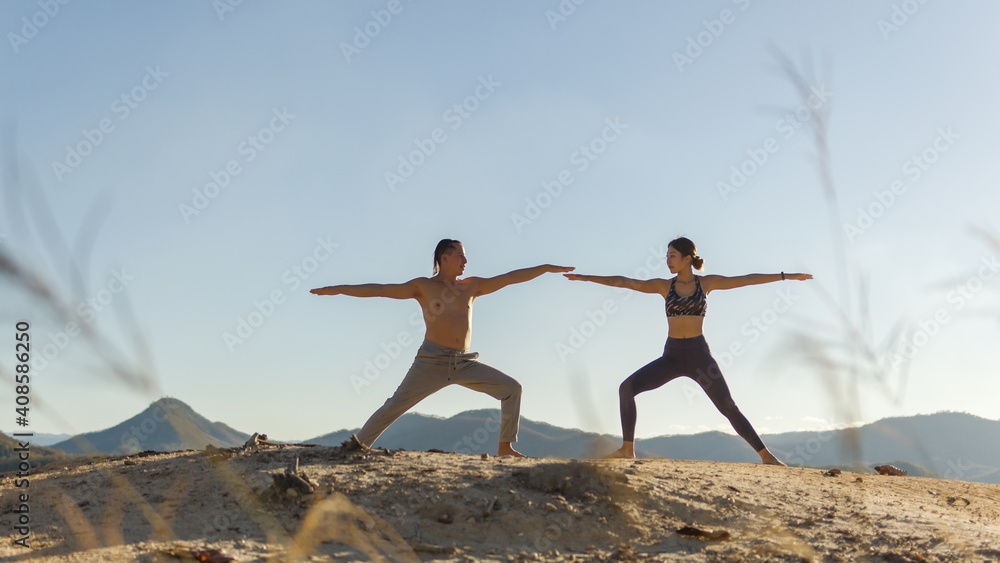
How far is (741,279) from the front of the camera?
8.83 metres

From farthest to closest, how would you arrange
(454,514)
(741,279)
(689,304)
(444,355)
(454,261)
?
(741,279), (689,304), (454,261), (444,355), (454,514)

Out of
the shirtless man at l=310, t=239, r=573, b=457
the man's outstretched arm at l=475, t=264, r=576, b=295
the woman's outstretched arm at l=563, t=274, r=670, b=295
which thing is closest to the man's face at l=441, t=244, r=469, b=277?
the shirtless man at l=310, t=239, r=573, b=457

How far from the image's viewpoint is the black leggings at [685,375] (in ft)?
27.2

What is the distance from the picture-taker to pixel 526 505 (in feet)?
17.4

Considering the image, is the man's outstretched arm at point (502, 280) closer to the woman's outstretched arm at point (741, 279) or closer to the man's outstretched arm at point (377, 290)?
the man's outstretched arm at point (377, 290)

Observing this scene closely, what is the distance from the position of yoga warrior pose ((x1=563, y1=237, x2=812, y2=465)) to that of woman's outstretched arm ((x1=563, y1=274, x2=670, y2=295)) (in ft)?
0.04

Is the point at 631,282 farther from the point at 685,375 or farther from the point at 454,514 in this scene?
the point at 454,514

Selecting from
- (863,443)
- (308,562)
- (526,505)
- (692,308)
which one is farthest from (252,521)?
(692,308)

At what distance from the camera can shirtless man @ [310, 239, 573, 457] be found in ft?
25.0

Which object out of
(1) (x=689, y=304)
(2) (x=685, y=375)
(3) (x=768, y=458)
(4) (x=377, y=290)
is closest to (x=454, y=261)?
(4) (x=377, y=290)

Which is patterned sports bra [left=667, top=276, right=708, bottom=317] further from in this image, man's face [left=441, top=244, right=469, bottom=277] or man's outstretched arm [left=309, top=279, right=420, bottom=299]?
man's outstretched arm [left=309, top=279, right=420, bottom=299]

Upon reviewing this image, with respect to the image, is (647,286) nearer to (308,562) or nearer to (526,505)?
(526,505)

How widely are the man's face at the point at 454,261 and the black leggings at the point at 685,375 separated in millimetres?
2218

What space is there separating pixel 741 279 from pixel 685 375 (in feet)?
4.59
